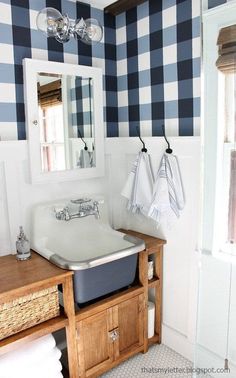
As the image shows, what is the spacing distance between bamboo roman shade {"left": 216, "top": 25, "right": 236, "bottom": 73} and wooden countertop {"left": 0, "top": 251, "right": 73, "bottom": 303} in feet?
4.18

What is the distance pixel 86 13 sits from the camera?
6.85 ft

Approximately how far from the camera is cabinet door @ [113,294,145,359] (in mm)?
1876

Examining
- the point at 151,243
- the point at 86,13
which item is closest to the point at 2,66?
the point at 86,13

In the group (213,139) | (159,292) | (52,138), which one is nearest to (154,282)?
(159,292)

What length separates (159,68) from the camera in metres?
2.02

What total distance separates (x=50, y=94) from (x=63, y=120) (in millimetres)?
170

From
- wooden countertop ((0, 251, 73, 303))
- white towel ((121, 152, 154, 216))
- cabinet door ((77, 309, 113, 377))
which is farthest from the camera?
white towel ((121, 152, 154, 216))

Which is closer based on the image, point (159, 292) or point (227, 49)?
point (227, 49)

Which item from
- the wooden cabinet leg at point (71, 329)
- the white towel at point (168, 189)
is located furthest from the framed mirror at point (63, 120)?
the wooden cabinet leg at point (71, 329)

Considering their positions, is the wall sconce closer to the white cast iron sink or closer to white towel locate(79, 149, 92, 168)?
white towel locate(79, 149, 92, 168)

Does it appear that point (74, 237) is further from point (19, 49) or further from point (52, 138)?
point (19, 49)

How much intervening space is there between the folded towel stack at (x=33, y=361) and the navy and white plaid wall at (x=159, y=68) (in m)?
1.39

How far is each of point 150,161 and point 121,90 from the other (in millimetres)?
588

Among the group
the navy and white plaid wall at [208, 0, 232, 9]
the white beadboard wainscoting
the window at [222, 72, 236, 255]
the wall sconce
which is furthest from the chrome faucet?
the navy and white plaid wall at [208, 0, 232, 9]
